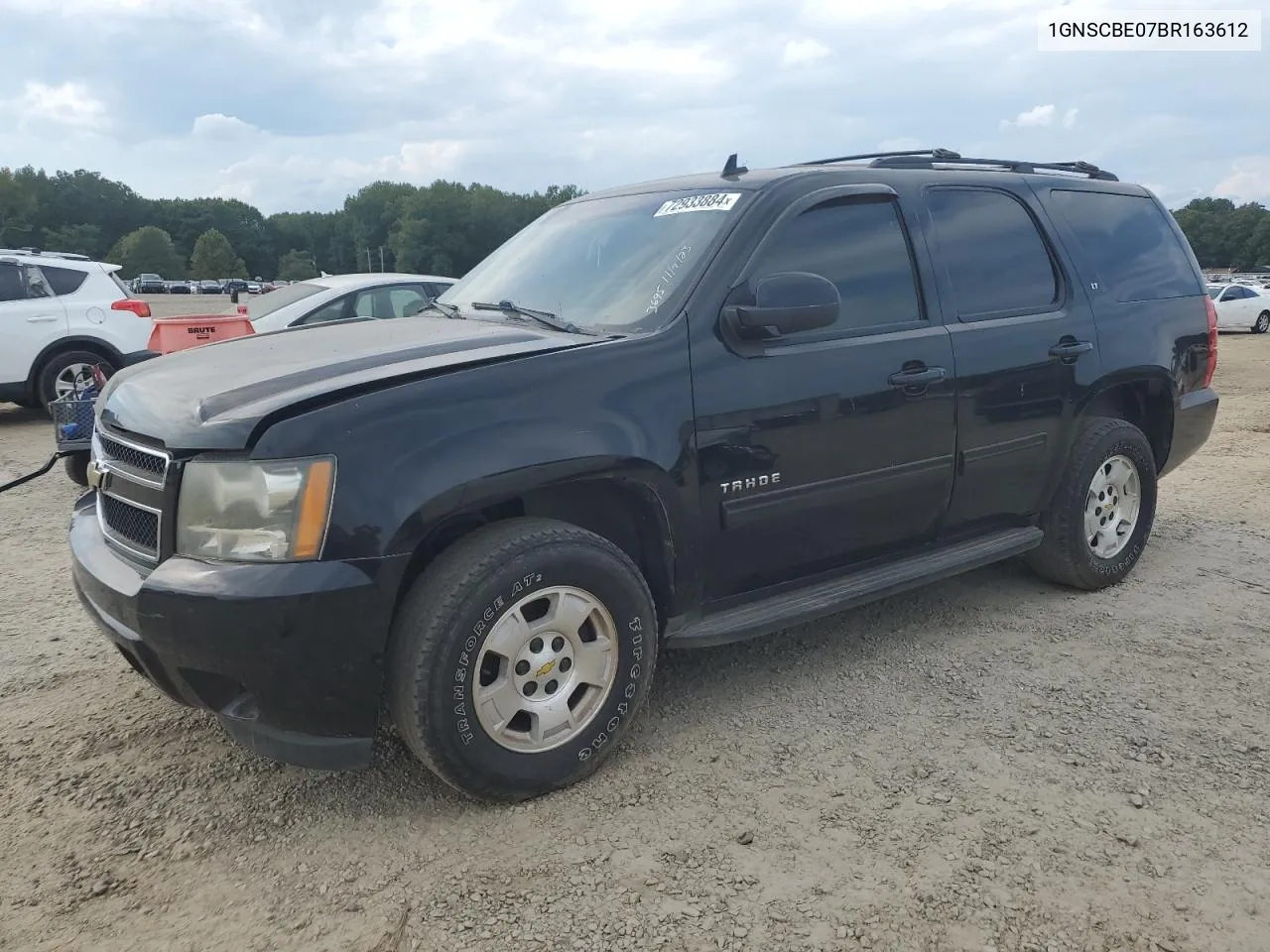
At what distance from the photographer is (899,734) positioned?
3.27 metres

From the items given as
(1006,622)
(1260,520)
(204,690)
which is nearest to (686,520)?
(204,690)

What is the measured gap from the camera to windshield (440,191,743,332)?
3303mm

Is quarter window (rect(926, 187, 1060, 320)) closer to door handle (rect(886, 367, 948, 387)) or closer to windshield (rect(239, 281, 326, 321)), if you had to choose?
door handle (rect(886, 367, 948, 387))

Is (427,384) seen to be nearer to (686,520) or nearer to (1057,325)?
(686,520)

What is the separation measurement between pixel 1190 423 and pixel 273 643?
4548 mm

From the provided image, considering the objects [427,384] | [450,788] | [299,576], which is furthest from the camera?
[450,788]

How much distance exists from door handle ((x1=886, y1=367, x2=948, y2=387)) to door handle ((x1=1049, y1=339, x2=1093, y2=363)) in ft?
2.49

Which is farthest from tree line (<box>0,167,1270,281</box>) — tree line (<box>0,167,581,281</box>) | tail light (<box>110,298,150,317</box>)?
tail light (<box>110,298,150,317</box>)

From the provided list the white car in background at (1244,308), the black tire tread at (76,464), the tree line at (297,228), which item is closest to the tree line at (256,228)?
the tree line at (297,228)

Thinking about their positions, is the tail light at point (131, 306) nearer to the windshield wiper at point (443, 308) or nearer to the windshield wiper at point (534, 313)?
the windshield wiper at point (443, 308)

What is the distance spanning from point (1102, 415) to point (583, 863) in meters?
3.36

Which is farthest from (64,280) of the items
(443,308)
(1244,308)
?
(1244,308)

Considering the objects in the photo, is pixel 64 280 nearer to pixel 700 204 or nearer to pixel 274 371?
pixel 274 371

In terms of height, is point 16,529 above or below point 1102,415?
below
